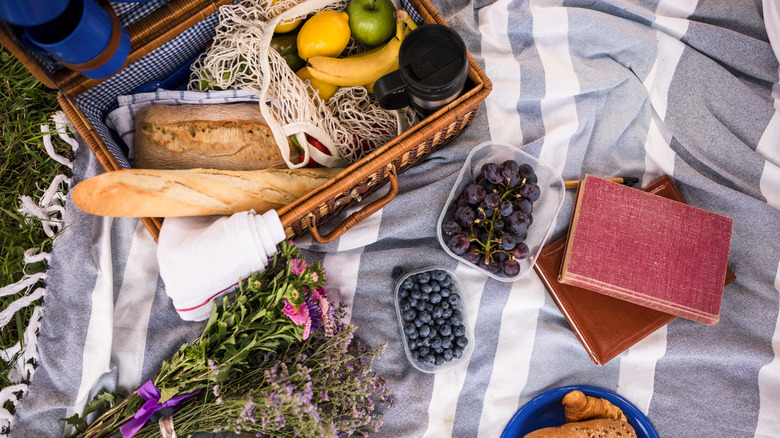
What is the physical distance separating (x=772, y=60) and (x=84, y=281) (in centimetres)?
149

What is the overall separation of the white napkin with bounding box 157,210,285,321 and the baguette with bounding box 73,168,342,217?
38mm

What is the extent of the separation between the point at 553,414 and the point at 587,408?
2.8 inches

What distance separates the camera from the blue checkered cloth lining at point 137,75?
858mm

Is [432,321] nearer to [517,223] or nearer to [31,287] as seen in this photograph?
[517,223]

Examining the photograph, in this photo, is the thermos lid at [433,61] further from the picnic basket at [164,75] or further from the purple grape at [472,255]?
the purple grape at [472,255]

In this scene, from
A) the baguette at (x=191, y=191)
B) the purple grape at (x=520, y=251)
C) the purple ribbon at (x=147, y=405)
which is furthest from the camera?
the purple grape at (x=520, y=251)

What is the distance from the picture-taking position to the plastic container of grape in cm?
94

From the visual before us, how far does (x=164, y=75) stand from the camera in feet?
3.10

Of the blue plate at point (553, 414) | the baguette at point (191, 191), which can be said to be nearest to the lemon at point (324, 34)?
the baguette at point (191, 191)

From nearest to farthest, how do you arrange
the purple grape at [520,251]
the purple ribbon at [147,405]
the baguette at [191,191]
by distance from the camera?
the baguette at [191,191] < the purple ribbon at [147,405] < the purple grape at [520,251]

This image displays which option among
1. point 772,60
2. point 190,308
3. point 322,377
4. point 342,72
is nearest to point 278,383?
point 322,377

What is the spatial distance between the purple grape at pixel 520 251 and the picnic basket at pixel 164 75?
0.25 metres

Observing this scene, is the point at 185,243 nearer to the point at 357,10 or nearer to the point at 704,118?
the point at 357,10

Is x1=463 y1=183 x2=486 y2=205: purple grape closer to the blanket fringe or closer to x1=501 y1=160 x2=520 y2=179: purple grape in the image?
x1=501 y1=160 x2=520 y2=179: purple grape
